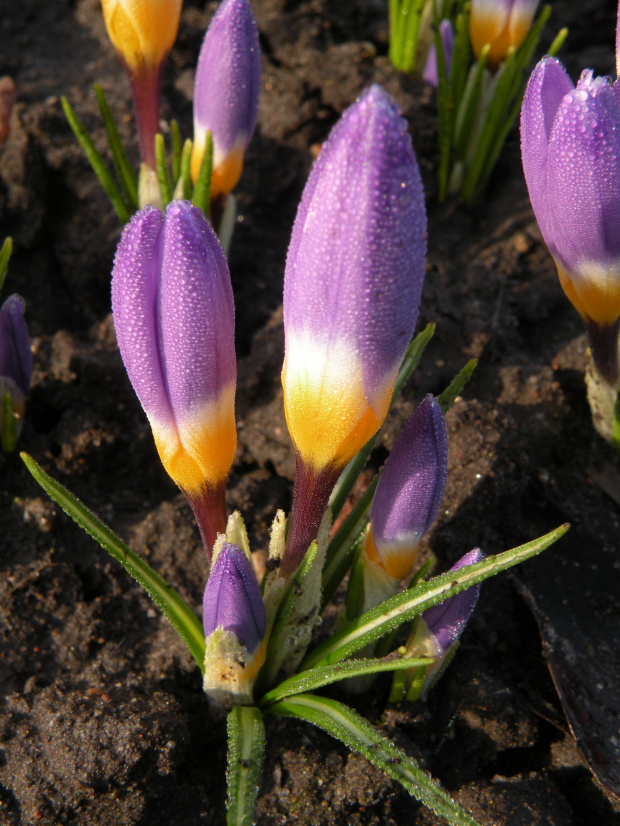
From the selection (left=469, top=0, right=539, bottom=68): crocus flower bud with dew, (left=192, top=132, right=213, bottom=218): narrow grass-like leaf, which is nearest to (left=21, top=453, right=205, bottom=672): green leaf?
(left=192, top=132, right=213, bottom=218): narrow grass-like leaf

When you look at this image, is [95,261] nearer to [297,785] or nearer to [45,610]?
[45,610]

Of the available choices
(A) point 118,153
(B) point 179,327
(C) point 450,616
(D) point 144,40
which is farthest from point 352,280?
(A) point 118,153

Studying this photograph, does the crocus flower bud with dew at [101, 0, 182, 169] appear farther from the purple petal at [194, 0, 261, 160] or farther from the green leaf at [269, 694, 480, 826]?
the green leaf at [269, 694, 480, 826]

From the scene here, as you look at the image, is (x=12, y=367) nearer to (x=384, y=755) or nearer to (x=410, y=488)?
(x=410, y=488)

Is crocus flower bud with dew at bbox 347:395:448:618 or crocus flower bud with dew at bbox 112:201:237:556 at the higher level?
crocus flower bud with dew at bbox 112:201:237:556

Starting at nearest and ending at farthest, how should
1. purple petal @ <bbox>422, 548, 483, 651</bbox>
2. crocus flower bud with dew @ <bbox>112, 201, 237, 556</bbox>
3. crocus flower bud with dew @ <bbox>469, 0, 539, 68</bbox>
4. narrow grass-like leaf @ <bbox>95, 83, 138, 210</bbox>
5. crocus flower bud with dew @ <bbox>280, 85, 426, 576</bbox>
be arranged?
crocus flower bud with dew @ <bbox>280, 85, 426, 576</bbox> → crocus flower bud with dew @ <bbox>112, 201, 237, 556</bbox> → purple petal @ <bbox>422, 548, 483, 651</bbox> → narrow grass-like leaf @ <bbox>95, 83, 138, 210</bbox> → crocus flower bud with dew @ <bbox>469, 0, 539, 68</bbox>

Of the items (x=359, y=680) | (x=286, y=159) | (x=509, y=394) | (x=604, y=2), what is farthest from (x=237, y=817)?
(x=604, y=2)

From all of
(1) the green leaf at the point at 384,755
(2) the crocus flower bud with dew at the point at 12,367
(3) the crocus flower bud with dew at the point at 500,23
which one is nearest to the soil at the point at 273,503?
(2) the crocus flower bud with dew at the point at 12,367

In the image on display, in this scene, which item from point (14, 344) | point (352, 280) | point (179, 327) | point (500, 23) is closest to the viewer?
point (352, 280)
